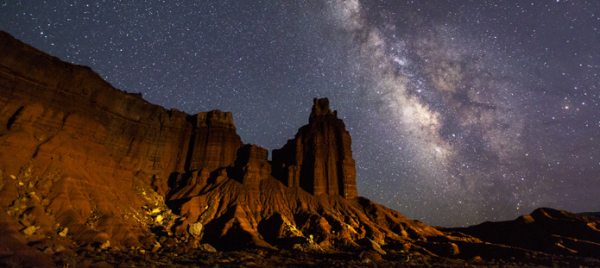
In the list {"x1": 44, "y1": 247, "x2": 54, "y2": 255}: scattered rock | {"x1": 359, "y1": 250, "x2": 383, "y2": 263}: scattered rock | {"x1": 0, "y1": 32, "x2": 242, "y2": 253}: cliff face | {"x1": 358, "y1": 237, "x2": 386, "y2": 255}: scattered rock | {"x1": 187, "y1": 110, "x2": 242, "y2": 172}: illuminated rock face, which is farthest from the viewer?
{"x1": 187, "y1": 110, "x2": 242, "y2": 172}: illuminated rock face

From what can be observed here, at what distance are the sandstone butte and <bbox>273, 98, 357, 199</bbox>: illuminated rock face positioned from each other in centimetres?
32

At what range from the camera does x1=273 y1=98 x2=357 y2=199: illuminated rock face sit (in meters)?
71.1

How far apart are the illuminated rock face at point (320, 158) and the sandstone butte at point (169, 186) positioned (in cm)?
32

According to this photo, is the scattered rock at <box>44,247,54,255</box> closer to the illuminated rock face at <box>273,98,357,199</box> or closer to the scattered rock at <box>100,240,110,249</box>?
the scattered rock at <box>100,240,110,249</box>

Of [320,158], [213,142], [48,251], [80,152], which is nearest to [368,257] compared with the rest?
[48,251]

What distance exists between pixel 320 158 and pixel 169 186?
36.5m

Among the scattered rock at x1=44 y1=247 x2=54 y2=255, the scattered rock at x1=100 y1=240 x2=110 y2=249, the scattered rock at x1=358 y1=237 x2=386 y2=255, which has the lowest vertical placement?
the scattered rock at x1=100 y1=240 x2=110 y2=249

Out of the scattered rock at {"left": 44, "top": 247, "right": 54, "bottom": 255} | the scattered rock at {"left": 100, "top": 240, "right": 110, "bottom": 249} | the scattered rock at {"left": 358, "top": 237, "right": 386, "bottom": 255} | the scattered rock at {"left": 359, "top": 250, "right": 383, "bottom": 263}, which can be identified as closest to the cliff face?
the scattered rock at {"left": 100, "top": 240, "right": 110, "bottom": 249}

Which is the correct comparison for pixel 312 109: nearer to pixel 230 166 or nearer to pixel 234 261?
pixel 230 166

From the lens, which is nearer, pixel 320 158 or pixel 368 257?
pixel 368 257

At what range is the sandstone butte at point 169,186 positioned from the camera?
30703 millimetres

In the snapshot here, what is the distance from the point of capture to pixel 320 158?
74625 millimetres

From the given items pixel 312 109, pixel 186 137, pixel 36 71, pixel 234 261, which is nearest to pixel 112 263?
pixel 234 261

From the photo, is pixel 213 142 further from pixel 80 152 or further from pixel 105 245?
pixel 105 245
